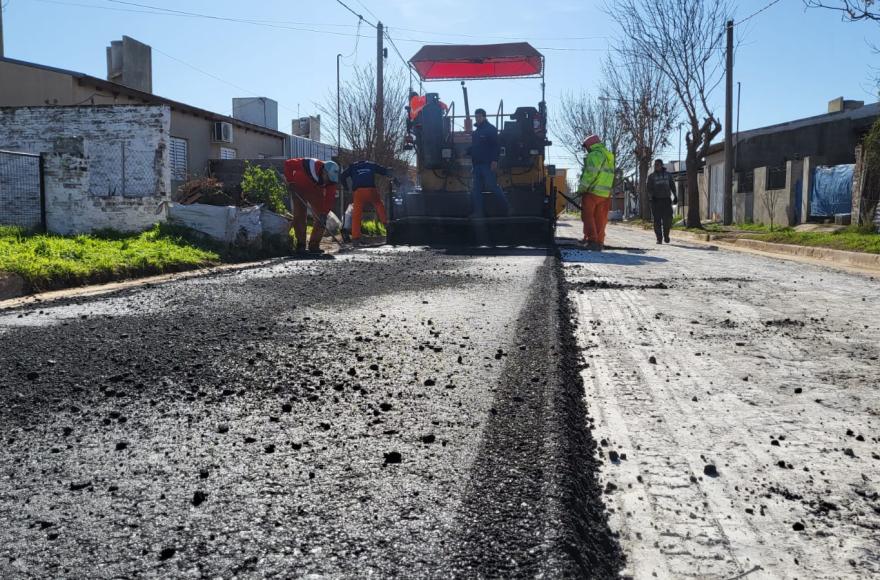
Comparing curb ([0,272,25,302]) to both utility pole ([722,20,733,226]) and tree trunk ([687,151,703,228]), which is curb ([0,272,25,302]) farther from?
tree trunk ([687,151,703,228])

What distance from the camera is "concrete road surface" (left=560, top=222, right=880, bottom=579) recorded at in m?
1.93

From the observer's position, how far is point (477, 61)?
585 inches

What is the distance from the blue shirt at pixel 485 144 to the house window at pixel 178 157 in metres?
12.2

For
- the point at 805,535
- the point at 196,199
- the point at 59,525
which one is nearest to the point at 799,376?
Answer: the point at 805,535

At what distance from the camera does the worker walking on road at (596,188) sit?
12.9m

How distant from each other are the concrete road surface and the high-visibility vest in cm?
682

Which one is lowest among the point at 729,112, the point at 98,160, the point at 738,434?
the point at 738,434

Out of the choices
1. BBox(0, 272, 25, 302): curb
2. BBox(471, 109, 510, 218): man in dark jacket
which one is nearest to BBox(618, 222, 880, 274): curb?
BBox(471, 109, 510, 218): man in dark jacket

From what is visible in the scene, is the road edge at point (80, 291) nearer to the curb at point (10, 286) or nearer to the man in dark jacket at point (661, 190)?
the curb at point (10, 286)

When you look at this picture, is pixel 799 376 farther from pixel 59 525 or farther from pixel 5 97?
pixel 5 97

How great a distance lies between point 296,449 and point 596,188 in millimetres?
10978

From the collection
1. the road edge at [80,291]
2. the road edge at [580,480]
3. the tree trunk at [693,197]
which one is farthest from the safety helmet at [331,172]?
the tree trunk at [693,197]

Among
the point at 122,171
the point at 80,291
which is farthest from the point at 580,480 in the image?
the point at 122,171

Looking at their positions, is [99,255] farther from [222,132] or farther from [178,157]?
[222,132]
